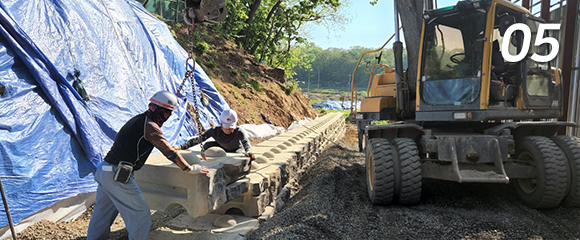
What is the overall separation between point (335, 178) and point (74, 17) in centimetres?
516

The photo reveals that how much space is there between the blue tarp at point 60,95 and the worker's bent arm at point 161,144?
1920 mm

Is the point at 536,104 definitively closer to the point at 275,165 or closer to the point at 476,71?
the point at 476,71

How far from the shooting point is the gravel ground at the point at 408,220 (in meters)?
3.96

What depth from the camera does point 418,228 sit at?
164 inches

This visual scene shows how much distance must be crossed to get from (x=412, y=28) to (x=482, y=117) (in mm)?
1943

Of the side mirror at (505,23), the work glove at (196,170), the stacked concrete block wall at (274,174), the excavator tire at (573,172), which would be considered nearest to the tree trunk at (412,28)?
the side mirror at (505,23)

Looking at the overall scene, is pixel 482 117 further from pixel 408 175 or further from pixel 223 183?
pixel 223 183

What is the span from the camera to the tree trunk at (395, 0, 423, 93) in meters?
6.11

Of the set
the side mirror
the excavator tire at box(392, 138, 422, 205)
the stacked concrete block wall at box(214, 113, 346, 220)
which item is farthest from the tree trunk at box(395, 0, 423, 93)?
the stacked concrete block wall at box(214, 113, 346, 220)

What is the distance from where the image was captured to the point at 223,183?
13.6ft

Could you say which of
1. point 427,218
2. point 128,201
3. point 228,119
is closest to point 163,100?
point 128,201

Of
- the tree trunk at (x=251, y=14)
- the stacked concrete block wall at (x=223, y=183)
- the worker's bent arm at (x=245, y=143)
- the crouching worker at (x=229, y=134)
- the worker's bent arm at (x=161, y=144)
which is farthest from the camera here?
the tree trunk at (x=251, y=14)

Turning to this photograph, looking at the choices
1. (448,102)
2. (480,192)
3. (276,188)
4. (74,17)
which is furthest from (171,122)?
(480,192)

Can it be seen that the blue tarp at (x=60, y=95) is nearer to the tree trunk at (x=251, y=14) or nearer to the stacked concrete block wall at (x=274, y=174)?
the stacked concrete block wall at (x=274, y=174)
